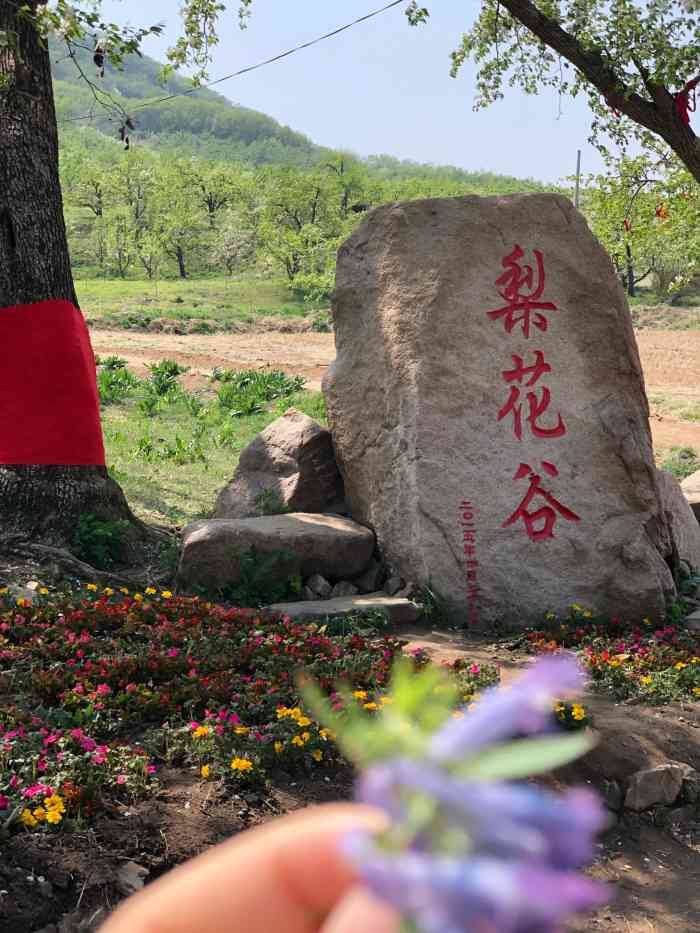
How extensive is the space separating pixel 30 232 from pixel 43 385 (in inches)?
41.4

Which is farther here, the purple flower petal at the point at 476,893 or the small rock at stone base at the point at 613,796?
the small rock at stone base at the point at 613,796

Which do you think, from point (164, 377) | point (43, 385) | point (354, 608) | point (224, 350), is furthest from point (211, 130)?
point (354, 608)

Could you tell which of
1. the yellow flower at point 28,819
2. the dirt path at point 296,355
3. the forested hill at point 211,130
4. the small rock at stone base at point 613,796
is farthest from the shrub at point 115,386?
the forested hill at point 211,130

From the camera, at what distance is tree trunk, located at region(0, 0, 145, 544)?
661 centimetres

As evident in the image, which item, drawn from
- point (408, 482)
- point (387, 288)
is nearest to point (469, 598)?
point (408, 482)

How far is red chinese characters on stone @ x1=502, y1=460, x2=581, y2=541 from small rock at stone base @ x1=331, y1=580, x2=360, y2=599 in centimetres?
110

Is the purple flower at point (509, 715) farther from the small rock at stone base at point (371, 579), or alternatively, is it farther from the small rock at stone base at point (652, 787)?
the small rock at stone base at point (371, 579)

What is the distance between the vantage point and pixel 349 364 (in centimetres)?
702

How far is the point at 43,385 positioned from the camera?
656cm

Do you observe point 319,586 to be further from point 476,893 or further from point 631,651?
point 476,893

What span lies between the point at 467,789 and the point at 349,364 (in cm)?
653

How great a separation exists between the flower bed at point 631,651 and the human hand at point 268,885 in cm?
470

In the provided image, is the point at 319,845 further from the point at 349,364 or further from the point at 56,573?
the point at 349,364

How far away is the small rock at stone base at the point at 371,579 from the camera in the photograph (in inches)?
266
